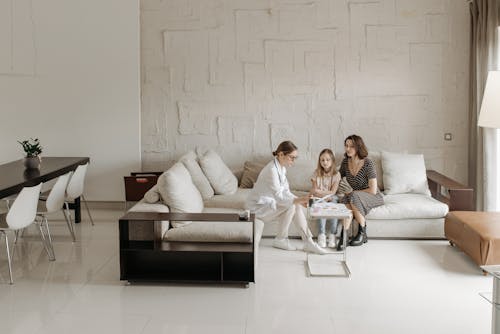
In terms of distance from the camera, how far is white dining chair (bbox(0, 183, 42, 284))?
543 centimetres

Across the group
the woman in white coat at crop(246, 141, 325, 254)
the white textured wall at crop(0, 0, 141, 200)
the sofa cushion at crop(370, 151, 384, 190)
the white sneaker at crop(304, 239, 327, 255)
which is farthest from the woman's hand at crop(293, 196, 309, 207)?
the white textured wall at crop(0, 0, 141, 200)

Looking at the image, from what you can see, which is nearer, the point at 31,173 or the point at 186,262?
the point at 186,262

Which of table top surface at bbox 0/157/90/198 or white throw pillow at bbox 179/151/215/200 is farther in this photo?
white throw pillow at bbox 179/151/215/200

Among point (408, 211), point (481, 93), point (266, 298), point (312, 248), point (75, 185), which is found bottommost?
point (266, 298)

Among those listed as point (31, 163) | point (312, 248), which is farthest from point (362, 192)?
point (31, 163)

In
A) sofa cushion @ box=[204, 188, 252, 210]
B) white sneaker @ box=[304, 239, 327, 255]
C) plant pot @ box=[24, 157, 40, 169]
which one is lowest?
white sneaker @ box=[304, 239, 327, 255]

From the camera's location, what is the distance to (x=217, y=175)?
7.10 metres

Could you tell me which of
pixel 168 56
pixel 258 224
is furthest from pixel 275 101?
pixel 258 224

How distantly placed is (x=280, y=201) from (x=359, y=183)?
3.24 ft

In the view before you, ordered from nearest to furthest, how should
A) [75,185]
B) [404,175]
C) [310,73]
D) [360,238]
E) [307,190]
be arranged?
[360,238], [75,185], [404,175], [307,190], [310,73]

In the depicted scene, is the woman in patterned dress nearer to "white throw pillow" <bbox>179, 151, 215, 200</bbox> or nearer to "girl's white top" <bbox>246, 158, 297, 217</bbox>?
"girl's white top" <bbox>246, 158, 297, 217</bbox>

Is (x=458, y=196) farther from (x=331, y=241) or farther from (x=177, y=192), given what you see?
(x=177, y=192)

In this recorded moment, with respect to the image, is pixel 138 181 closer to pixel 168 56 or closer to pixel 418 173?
pixel 168 56

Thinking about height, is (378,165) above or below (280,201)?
above
